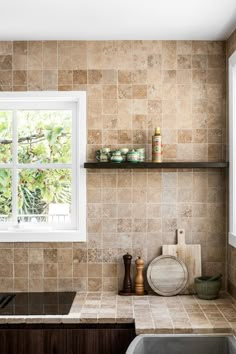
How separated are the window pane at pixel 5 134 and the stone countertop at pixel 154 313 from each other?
1167 mm

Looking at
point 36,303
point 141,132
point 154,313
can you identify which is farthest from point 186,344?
point 141,132

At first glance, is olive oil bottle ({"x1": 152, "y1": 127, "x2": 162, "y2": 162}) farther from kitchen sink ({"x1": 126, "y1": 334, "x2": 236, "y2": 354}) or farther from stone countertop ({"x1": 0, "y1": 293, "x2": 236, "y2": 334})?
kitchen sink ({"x1": 126, "y1": 334, "x2": 236, "y2": 354})

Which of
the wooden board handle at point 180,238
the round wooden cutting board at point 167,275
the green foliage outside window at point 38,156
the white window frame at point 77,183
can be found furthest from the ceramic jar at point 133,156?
the round wooden cutting board at point 167,275

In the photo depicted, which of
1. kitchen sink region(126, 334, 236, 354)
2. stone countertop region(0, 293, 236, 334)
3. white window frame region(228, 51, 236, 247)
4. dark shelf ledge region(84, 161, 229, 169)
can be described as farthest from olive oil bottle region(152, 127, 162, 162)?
kitchen sink region(126, 334, 236, 354)

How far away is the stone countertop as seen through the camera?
279 cm

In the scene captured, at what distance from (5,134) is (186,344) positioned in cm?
196

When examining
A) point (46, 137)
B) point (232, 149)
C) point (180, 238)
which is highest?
point (46, 137)

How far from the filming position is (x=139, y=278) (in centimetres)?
350

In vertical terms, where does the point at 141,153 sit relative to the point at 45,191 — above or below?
above

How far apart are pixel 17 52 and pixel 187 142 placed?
135 cm

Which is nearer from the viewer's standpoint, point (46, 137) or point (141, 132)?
point (141, 132)

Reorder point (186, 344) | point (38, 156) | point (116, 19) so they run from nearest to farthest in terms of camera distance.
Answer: point (186, 344), point (116, 19), point (38, 156)

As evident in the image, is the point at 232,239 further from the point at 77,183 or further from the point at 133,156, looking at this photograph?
the point at 77,183

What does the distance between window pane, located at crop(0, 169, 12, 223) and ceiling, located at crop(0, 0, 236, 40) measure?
966mm
